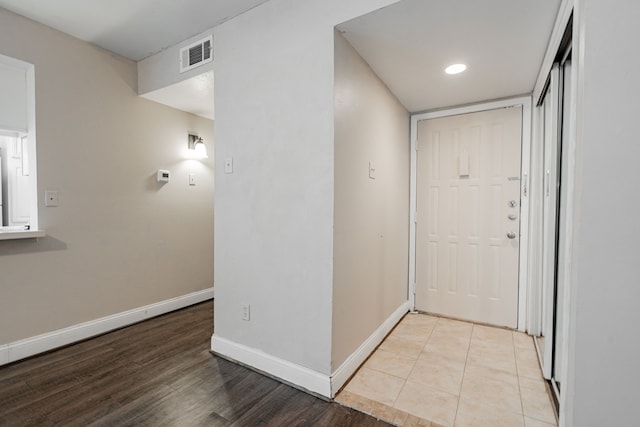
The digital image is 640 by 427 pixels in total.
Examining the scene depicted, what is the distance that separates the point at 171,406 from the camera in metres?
1.73

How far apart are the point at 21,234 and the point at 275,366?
208cm

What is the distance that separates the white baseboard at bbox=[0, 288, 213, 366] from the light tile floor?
223 cm

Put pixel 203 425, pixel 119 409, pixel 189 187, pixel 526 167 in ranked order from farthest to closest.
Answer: pixel 189 187, pixel 526 167, pixel 119 409, pixel 203 425

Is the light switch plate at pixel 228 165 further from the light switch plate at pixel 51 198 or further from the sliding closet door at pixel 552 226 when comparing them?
the sliding closet door at pixel 552 226

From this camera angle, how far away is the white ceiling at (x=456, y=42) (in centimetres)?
165

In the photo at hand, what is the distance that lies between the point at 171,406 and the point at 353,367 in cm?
114

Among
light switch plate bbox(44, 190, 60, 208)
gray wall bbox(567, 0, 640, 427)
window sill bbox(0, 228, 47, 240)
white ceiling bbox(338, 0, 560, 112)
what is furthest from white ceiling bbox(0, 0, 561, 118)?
window sill bbox(0, 228, 47, 240)

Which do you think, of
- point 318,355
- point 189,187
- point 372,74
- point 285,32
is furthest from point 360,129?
point 189,187

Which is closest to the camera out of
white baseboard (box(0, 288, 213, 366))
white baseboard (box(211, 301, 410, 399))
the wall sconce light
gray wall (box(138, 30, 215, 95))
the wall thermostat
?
white baseboard (box(211, 301, 410, 399))

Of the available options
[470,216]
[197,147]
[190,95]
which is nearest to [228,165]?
[190,95]

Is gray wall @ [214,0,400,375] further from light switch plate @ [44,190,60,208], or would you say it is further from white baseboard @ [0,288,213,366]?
light switch plate @ [44,190,60,208]

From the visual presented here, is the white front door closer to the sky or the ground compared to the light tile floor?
closer to the sky

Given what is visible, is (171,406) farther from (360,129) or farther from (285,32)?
(285,32)

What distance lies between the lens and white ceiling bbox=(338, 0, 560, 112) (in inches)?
65.1
